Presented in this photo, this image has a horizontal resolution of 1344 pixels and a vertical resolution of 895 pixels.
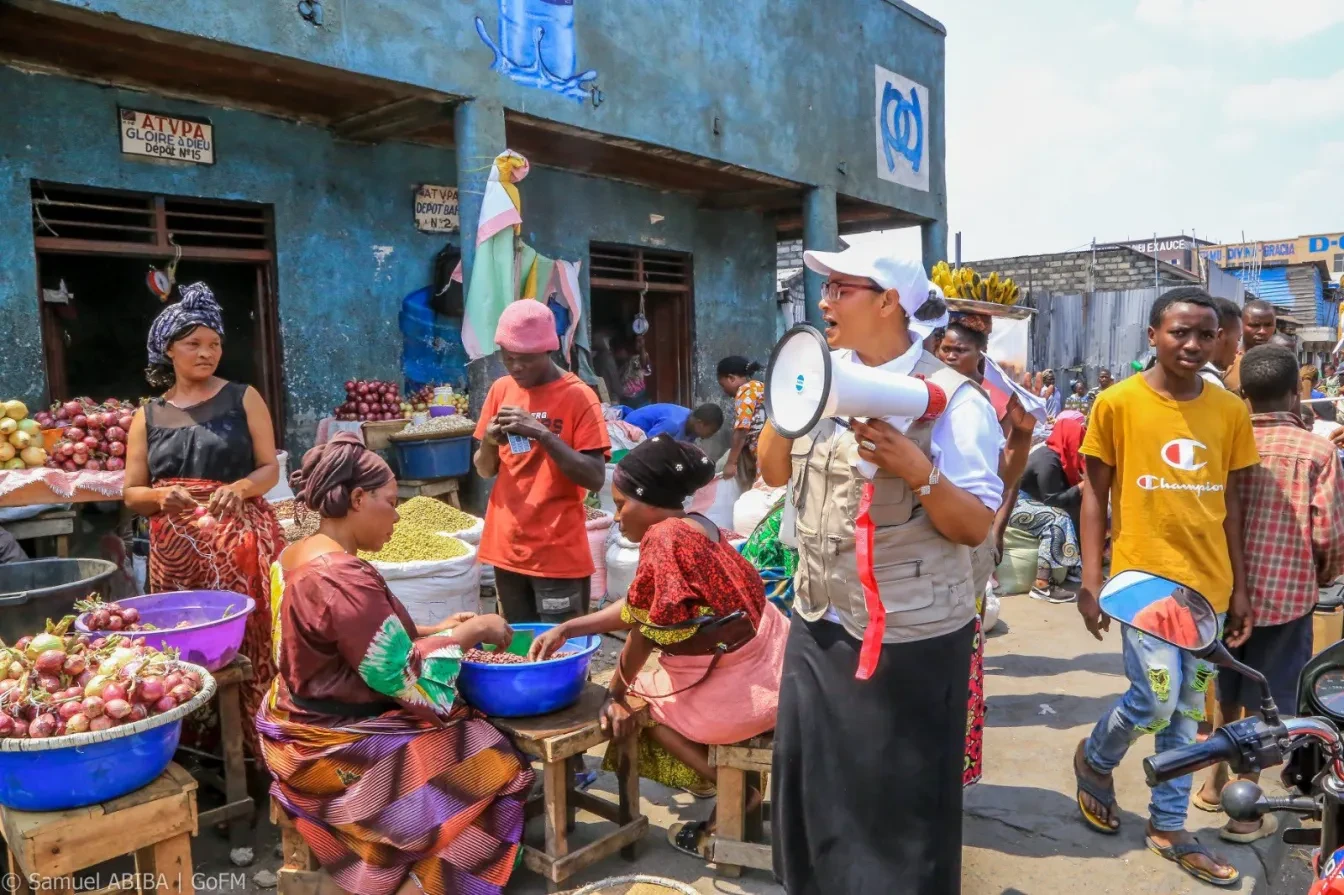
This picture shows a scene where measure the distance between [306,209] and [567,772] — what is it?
5528mm

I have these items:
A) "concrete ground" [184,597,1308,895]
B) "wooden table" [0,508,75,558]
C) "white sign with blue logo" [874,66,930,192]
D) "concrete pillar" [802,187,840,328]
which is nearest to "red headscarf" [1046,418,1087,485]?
"concrete ground" [184,597,1308,895]

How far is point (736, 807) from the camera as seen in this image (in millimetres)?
3096

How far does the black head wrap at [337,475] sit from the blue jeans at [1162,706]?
2531 millimetres

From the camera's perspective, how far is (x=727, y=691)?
3029 mm

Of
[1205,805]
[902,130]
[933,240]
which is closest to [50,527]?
[1205,805]

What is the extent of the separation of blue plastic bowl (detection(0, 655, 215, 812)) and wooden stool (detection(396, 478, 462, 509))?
13.6 ft

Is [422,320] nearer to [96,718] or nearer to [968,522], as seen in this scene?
[96,718]

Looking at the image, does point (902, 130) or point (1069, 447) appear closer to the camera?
point (1069, 447)

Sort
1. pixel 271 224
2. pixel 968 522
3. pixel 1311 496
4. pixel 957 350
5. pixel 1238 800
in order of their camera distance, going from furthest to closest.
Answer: pixel 271 224 < pixel 957 350 < pixel 1311 496 < pixel 968 522 < pixel 1238 800

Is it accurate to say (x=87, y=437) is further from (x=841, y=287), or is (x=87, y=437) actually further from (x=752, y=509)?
A: (x=841, y=287)

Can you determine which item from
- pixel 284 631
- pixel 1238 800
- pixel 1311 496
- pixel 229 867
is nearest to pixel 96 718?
pixel 284 631

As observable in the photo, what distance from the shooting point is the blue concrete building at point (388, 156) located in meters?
5.79

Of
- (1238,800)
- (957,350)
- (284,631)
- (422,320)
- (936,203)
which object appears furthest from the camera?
(936,203)

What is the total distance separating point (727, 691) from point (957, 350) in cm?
169
